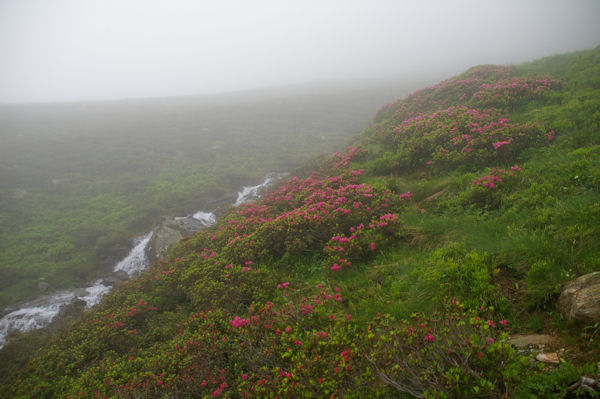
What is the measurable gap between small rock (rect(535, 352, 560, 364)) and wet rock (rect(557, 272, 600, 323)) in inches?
24.3

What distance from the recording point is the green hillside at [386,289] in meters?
3.46

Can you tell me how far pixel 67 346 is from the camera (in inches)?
298

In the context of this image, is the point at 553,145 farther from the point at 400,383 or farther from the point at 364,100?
the point at 364,100

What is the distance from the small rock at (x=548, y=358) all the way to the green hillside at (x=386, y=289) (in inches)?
3.5

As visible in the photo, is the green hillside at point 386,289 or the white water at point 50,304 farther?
the white water at point 50,304

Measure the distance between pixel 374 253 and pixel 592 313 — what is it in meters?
4.19

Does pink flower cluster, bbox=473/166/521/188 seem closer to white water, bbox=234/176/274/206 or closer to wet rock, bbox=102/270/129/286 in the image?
white water, bbox=234/176/274/206

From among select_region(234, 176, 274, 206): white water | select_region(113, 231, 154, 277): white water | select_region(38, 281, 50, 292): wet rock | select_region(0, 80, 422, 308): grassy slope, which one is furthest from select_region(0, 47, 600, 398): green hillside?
select_region(0, 80, 422, 308): grassy slope

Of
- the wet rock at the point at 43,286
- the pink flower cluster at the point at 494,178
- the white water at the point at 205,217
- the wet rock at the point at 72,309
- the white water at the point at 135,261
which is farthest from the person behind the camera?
the white water at the point at 205,217

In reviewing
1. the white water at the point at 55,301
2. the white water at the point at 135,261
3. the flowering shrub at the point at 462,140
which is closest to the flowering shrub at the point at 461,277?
the flowering shrub at the point at 462,140

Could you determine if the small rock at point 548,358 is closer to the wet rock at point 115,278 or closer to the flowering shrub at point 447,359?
the flowering shrub at point 447,359

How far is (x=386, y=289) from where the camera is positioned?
227 inches

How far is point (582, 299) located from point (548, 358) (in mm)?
959

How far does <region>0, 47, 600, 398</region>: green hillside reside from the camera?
3465 millimetres
